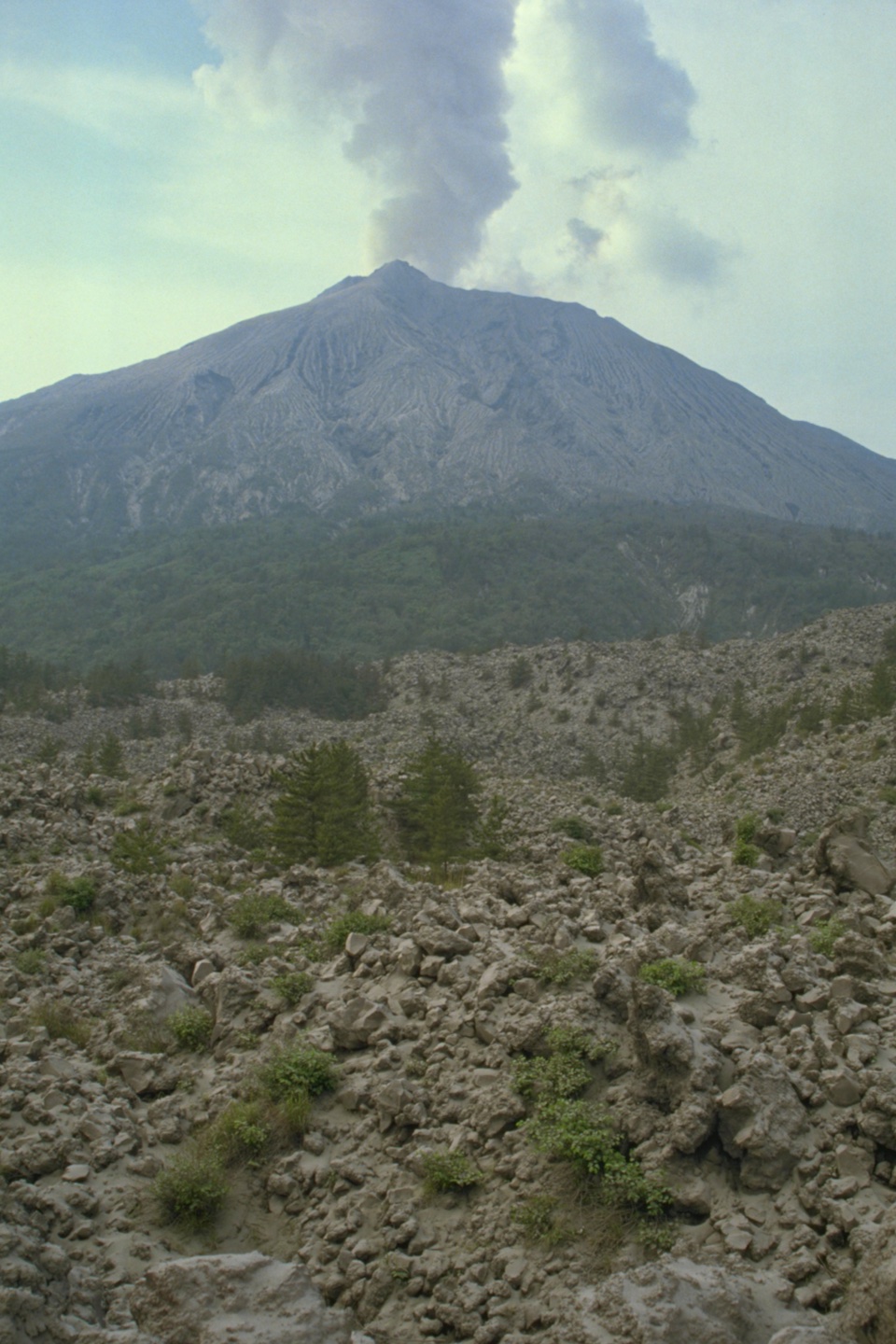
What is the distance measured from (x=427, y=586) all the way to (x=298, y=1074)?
13183cm

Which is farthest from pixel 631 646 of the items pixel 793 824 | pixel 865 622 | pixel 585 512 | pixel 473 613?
pixel 585 512

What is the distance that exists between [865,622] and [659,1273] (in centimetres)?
6356

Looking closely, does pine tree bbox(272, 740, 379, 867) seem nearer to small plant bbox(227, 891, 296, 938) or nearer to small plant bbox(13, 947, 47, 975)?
small plant bbox(227, 891, 296, 938)

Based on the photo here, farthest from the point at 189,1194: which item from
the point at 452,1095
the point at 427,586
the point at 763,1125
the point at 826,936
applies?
the point at 427,586

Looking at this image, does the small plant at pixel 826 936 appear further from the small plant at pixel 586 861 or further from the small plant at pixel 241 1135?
the small plant at pixel 241 1135

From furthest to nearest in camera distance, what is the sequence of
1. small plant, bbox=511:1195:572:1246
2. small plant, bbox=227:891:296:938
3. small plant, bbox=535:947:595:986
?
1. small plant, bbox=227:891:296:938
2. small plant, bbox=535:947:595:986
3. small plant, bbox=511:1195:572:1246

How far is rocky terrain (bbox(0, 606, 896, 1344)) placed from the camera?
6.42 metres

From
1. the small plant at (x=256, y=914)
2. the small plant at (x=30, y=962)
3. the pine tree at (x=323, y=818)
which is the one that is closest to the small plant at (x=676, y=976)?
the small plant at (x=256, y=914)

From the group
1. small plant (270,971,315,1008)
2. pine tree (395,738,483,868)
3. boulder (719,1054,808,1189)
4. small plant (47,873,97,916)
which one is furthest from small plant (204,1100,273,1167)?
pine tree (395,738,483,868)

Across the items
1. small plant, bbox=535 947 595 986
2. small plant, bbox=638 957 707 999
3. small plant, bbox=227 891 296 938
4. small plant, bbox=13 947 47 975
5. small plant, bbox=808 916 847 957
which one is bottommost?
small plant, bbox=13 947 47 975

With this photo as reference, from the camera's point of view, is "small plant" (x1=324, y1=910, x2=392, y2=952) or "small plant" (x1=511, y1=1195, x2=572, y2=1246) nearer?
"small plant" (x1=511, y1=1195, x2=572, y2=1246)

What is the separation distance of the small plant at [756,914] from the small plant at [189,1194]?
23.8 ft

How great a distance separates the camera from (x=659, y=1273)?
6.22 m

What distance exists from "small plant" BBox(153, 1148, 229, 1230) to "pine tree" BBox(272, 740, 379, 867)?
12.4 metres
